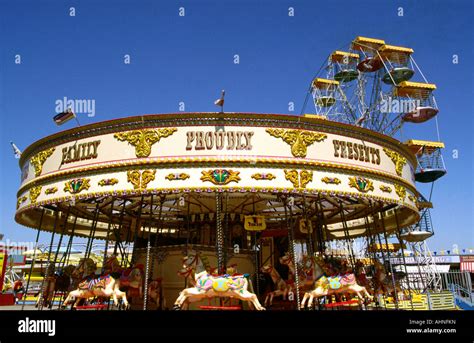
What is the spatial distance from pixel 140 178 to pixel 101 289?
3540 millimetres

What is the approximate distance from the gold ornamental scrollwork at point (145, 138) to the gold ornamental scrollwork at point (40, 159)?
3.29m

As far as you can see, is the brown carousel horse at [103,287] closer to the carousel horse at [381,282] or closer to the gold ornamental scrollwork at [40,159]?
the gold ornamental scrollwork at [40,159]

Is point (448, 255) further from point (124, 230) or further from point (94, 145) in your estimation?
point (94, 145)

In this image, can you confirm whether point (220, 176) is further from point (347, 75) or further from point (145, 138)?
point (347, 75)

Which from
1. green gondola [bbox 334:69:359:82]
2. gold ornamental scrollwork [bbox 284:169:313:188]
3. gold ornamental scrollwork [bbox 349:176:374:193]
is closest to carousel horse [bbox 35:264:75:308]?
gold ornamental scrollwork [bbox 284:169:313:188]

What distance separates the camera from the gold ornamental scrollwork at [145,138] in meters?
11.2

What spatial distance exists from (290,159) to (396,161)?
4.48 metres

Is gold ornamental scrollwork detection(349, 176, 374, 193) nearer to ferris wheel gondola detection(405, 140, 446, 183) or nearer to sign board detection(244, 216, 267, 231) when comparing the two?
sign board detection(244, 216, 267, 231)

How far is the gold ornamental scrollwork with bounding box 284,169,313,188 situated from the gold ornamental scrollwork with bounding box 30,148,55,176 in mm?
7478

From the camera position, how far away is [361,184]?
11875 millimetres


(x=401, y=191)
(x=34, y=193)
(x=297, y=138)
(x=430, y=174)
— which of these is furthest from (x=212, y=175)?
(x=430, y=174)
